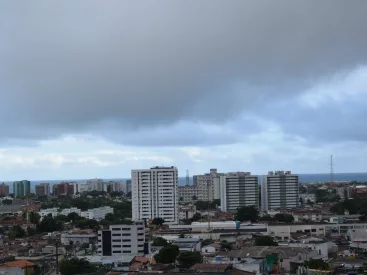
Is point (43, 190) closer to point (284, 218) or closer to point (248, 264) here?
point (284, 218)

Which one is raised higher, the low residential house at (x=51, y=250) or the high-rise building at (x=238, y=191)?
the high-rise building at (x=238, y=191)

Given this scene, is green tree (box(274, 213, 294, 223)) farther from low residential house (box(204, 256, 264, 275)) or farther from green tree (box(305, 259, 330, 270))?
green tree (box(305, 259, 330, 270))

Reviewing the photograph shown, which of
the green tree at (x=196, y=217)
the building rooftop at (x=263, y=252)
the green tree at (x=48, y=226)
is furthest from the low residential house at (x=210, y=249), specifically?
the green tree at (x=196, y=217)

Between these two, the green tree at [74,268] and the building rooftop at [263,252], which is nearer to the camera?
the green tree at [74,268]

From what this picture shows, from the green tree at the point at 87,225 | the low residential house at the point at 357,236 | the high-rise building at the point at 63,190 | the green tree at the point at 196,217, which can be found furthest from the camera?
the high-rise building at the point at 63,190

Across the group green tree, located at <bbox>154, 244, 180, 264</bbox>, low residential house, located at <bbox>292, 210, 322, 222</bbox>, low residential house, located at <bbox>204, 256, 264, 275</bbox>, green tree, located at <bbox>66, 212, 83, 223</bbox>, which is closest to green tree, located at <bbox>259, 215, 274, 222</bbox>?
low residential house, located at <bbox>292, 210, 322, 222</bbox>

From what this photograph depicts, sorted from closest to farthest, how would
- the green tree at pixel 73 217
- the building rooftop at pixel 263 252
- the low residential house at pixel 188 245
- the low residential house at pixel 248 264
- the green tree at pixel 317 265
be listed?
the green tree at pixel 317 265 → the low residential house at pixel 248 264 → the building rooftop at pixel 263 252 → the low residential house at pixel 188 245 → the green tree at pixel 73 217

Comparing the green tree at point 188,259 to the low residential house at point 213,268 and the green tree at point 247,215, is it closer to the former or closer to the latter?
the low residential house at point 213,268
